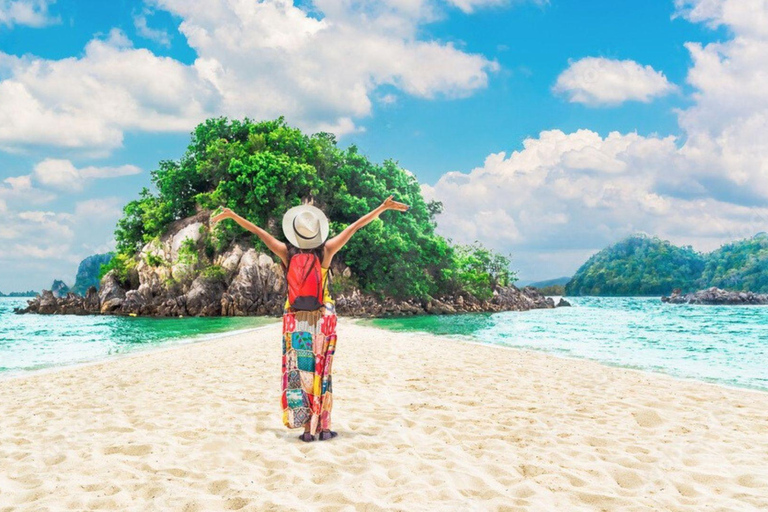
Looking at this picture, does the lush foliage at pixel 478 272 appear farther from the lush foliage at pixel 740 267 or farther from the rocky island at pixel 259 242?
the lush foliage at pixel 740 267

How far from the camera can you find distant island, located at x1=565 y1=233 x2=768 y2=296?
128625 millimetres

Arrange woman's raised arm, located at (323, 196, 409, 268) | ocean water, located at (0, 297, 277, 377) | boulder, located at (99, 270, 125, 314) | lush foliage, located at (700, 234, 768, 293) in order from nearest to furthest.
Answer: woman's raised arm, located at (323, 196, 409, 268) < ocean water, located at (0, 297, 277, 377) < boulder, located at (99, 270, 125, 314) < lush foliage, located at (700, 234, 768, 293)

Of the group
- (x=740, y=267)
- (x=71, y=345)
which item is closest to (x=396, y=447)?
(x=71, y=345)

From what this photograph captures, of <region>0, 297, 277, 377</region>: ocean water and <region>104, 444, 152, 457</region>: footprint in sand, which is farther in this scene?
<region>0, 297, 277, 377</region>: ocean water

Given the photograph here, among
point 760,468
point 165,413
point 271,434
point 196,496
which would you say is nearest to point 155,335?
point 165,413

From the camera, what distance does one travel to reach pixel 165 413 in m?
7.37

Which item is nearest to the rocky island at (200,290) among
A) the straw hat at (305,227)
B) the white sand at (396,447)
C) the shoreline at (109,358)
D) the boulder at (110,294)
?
the boulder at (110,294)

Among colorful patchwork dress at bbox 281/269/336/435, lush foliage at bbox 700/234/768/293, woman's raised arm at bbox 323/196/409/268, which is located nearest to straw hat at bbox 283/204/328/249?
woman's raised arm at bbox 323/196/409/268

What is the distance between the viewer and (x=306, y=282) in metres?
5.80

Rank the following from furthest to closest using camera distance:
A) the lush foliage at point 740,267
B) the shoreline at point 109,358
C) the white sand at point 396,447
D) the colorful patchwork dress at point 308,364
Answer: the lush foliage at point 740,267 < the shoreline at point 109,358 < the colorful patchwork dress at point 308,364 < the white sand at point 396,447

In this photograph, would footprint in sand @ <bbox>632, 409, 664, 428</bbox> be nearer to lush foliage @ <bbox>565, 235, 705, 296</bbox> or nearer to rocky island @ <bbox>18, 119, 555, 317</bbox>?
rocky island @ <bbox>18, 119, 555, 317</bbox>

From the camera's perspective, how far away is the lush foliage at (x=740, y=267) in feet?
403

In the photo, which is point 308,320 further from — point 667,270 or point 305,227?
point 667,270

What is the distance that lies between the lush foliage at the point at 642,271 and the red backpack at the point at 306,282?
160 metres
